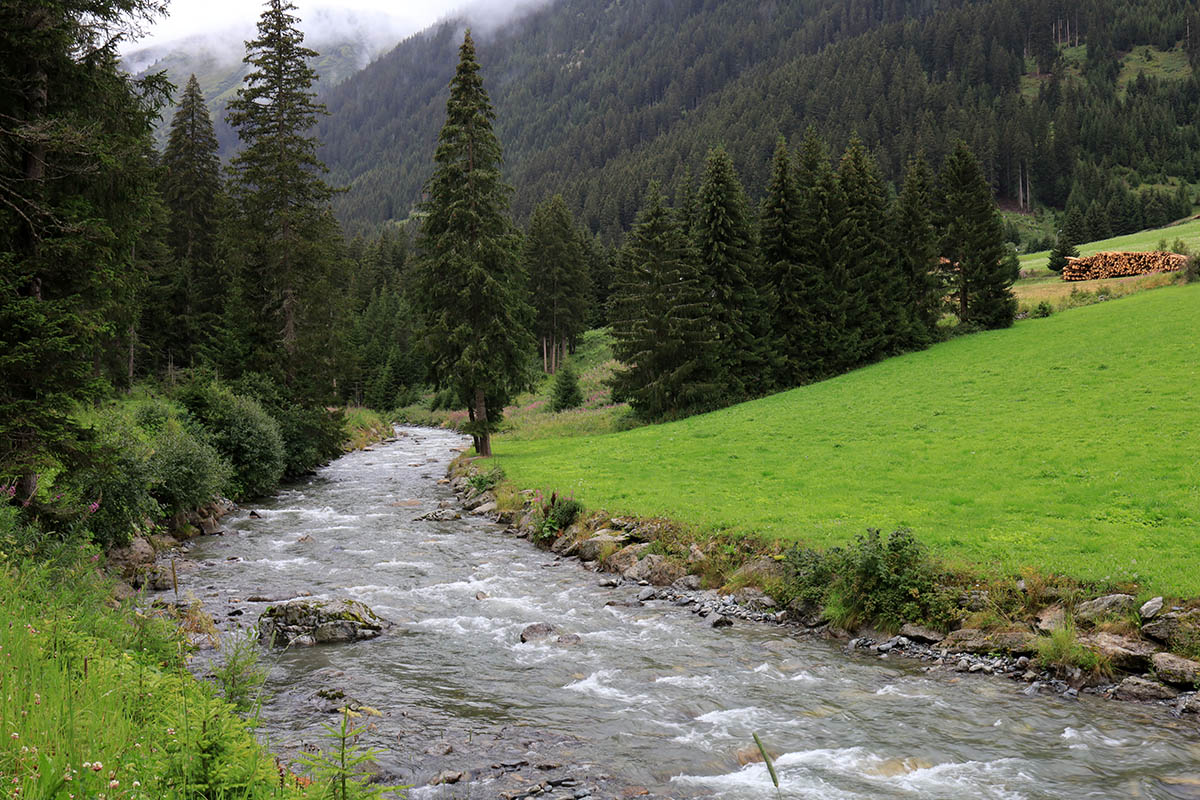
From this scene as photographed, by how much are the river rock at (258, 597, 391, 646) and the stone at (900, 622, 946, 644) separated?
9.76 meters

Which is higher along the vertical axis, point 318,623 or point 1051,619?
point 318,623

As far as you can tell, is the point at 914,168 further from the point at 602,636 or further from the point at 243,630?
the point at 243,630

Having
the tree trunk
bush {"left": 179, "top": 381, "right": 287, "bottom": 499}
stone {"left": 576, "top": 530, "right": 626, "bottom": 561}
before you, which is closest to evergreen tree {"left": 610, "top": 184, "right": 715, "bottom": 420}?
the tree trunk

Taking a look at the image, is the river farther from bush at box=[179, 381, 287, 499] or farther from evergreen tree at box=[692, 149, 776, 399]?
evergreen tree at box=[692, 149, 776, 399]

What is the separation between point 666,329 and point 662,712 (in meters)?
33.0

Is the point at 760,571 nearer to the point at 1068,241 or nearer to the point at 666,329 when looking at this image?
the point at 666,329

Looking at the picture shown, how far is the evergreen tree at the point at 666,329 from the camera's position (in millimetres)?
40219

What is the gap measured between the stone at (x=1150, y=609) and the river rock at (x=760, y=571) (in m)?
6.05

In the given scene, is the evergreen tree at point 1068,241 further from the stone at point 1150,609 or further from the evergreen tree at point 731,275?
the stone at point 1150,609

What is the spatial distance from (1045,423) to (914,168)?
31117mm

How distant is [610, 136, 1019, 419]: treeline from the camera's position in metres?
41.1

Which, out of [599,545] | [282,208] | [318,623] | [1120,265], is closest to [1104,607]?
[599,545]

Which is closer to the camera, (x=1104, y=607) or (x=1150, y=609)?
(x=1150, y=609)

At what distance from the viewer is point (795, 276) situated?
143ft
